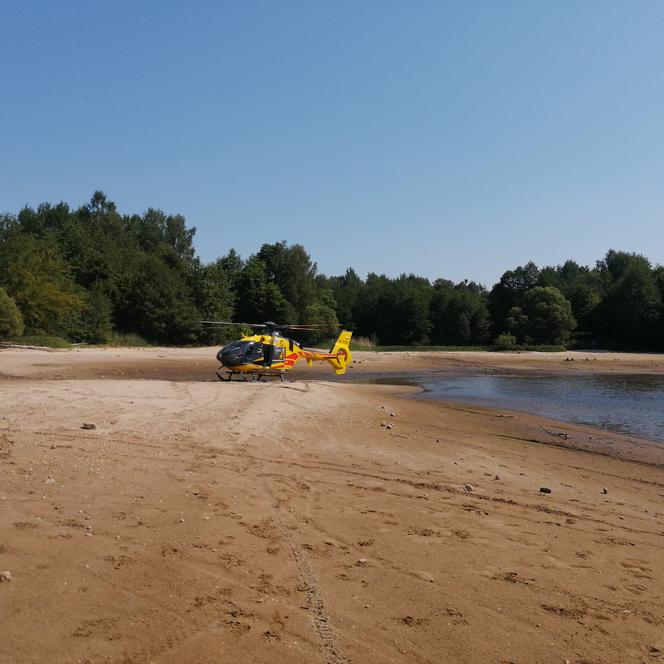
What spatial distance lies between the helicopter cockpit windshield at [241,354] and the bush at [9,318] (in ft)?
70.5

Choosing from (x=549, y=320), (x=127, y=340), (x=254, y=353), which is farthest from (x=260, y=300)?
(x=254, y=353)

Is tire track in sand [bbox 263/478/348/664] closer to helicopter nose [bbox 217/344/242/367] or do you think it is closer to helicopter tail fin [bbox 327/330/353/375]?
helicopter nose [bbox 217/344/242/367]

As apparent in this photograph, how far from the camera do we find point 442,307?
93.7 meters

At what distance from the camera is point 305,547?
578 cm

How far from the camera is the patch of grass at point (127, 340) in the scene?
48.8 metres

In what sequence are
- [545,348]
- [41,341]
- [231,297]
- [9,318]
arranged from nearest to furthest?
[9,318]
[41,341]
[231,297]
[545,348]

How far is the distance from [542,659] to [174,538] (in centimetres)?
339

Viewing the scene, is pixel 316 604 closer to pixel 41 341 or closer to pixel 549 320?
pixel 41 341

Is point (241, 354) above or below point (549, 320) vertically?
below

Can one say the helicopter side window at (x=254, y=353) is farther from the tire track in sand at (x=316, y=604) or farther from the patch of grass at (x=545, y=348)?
the patch of grass at (x=545, y=348)

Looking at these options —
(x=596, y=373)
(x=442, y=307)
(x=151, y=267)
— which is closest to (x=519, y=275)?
(x=442, y=307)

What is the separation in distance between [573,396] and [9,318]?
35.0 meters

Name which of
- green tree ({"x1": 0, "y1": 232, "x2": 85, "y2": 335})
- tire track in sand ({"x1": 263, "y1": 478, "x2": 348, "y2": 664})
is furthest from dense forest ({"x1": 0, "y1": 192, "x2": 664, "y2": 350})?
tire track in sand ({"x1": 263, "y1": 478, "x2": 348, "y2": 664})

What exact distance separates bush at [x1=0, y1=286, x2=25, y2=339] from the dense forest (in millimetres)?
89
